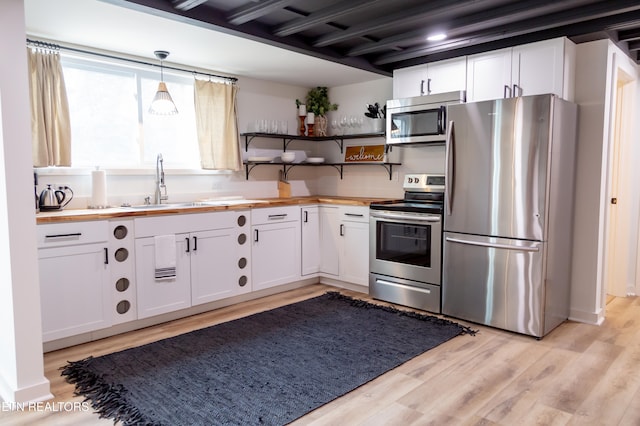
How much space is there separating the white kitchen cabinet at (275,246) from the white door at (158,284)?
0.70 m

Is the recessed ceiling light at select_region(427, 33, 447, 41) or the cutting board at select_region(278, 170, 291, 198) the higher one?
the recessed ceiling light at select_region(427, 33, 447, 41)

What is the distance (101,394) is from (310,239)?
260 centimetres

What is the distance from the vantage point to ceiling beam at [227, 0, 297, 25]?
9.66 feet

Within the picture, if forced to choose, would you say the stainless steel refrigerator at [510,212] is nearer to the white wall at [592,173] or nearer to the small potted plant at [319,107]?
the white wall at [592,173]

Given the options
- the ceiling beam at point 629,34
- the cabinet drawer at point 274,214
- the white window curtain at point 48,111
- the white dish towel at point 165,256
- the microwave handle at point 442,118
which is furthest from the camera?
the cabinet drawer at point 274,214

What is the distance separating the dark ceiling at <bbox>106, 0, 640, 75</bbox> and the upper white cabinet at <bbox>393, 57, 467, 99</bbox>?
0.44 ft

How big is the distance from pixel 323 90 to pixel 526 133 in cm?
273

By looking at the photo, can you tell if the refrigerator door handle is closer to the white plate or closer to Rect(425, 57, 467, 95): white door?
Rect(425, 57, 467, 95): white door

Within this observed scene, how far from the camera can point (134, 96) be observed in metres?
4.05

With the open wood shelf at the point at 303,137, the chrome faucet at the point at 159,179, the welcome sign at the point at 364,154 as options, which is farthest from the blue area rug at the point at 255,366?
the open wood shelf at the point at 303,137

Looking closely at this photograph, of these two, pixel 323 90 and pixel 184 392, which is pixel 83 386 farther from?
pixel 323 90

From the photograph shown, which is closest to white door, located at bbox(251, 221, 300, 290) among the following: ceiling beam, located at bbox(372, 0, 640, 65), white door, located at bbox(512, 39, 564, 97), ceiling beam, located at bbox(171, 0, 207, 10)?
ceiling beam, located at bbox(171, 0, 207, 10)

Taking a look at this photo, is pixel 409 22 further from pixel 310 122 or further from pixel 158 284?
pixel 158 284

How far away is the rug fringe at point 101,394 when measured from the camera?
222 centimetres
